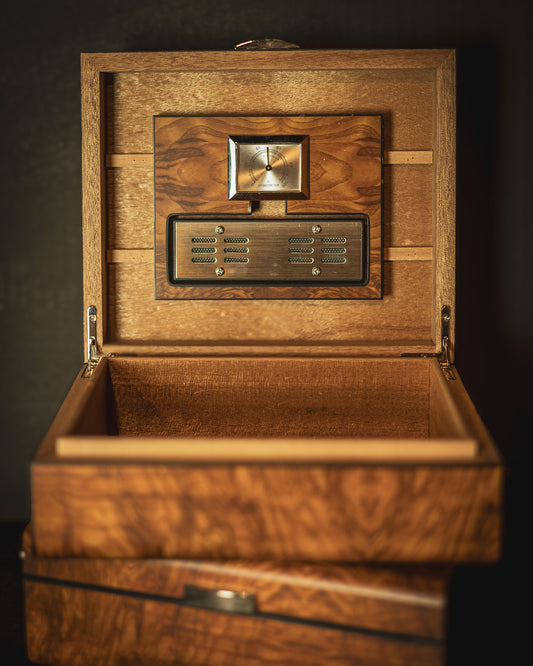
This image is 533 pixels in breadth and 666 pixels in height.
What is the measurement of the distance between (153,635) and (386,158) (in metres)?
1.14

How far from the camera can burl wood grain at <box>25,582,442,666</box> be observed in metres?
1.08

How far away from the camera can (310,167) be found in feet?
5.10

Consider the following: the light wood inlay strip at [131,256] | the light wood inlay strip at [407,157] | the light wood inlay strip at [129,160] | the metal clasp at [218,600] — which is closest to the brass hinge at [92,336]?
the light wood inlay strip at [131,256]

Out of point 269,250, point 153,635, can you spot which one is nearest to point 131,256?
point 269,250

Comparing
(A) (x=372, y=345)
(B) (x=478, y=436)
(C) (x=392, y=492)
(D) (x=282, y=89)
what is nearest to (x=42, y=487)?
(C) (x=392, y=492)

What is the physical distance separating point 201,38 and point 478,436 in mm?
1274

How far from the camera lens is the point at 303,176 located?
5.08ft

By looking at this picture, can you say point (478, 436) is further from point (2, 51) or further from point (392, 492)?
point (2, 51)

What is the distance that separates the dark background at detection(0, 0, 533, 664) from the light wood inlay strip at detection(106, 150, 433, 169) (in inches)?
10.8

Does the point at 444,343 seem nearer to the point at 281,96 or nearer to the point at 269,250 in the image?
the point at 269,250

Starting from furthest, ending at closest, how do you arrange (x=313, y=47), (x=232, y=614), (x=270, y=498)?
(x=313, y=47)
(x=232, y=614)
(x=270, y=498)

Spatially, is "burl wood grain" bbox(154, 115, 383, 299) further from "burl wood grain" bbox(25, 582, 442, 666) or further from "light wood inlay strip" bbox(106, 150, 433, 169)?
"burl wood grain" bbox(25, 582, 442, 666)

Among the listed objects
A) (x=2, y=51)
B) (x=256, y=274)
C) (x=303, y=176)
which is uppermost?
(x=2, y=51)

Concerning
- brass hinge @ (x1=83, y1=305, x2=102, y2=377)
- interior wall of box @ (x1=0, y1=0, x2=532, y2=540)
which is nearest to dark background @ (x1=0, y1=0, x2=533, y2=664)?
interior wall of box @ (x1=0, y1=0, x2=532, y2=540)
